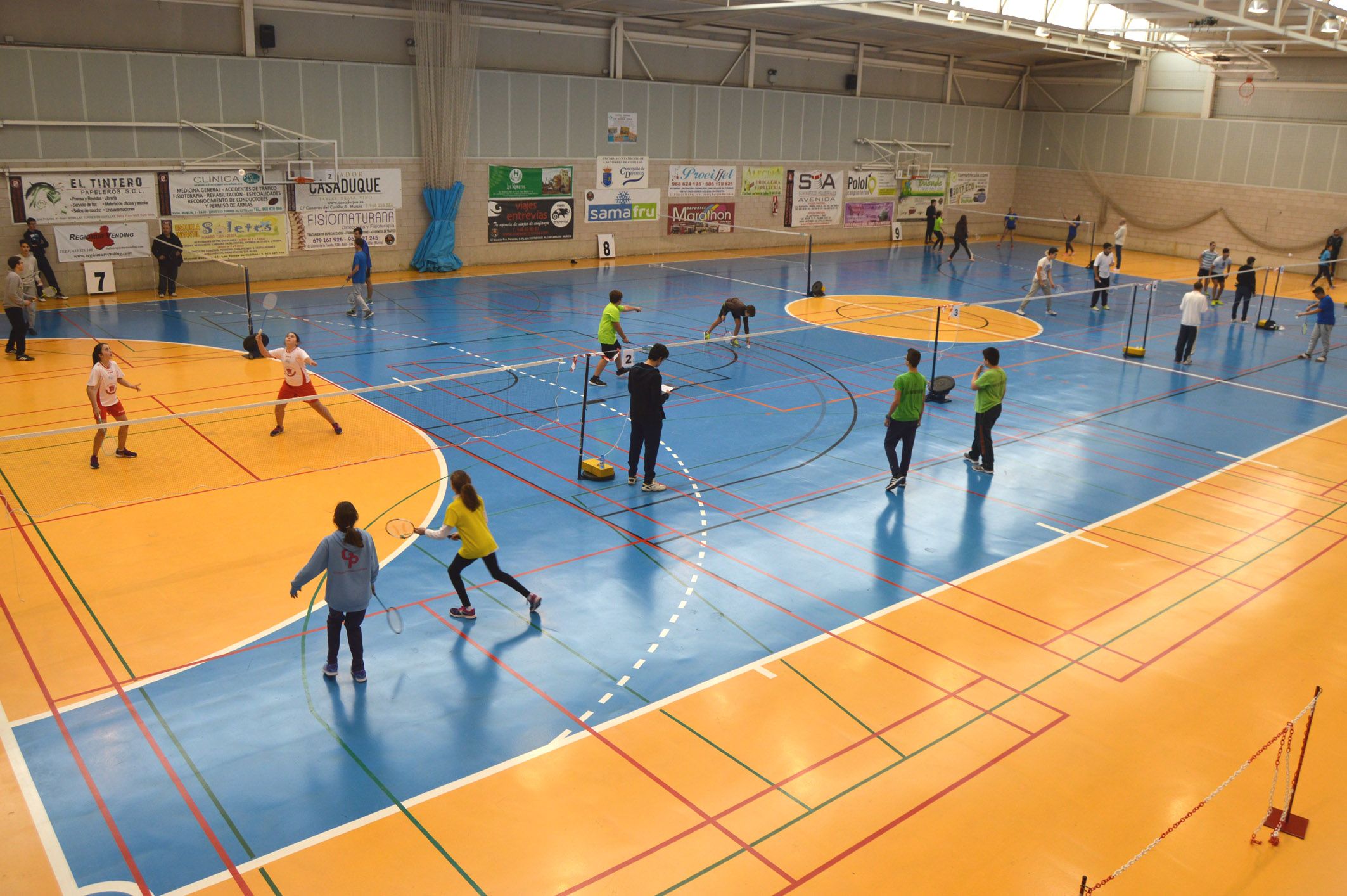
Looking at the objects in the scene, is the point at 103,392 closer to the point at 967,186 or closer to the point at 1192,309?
the point at 1192,309

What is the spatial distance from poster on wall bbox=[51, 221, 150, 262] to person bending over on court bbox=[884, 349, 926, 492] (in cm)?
2220

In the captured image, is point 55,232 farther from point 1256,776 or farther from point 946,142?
point 946,142

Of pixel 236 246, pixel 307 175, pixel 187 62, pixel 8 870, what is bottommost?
pixel 8 870

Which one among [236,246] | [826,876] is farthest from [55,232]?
[826,876]

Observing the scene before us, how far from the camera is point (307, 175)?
28812 mm

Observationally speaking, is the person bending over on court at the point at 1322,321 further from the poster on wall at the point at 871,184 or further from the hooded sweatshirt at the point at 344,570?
the hooded sweatshirt at the point at 344,570

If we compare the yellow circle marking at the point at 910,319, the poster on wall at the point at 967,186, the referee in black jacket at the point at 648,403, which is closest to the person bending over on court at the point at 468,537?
the referee in black jacket at the point at 648,403

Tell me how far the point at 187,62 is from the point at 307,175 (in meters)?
4.20

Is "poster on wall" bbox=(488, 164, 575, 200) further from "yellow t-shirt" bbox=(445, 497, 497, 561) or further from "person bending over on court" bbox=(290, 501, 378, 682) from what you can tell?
"person bending over on court" bbox=(290, 501, 378, 682)

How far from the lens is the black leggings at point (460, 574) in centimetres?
1002

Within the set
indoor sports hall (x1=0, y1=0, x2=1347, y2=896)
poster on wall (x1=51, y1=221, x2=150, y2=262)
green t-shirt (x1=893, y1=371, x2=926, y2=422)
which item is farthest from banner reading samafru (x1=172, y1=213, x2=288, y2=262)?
green t-shirt (x1=893, y1=371, x2=926, y2=422)

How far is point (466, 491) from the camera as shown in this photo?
9.58 meters

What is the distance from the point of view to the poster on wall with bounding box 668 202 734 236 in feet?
126

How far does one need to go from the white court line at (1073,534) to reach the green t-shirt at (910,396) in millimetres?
2283
